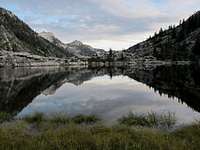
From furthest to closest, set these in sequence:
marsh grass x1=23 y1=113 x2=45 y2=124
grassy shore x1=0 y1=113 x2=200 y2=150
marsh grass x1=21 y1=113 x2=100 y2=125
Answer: marsh grass x1=23 y1=113 x2=45 y2=124 < marsh grass x1=21 y1=113 x2=100 y2=125 < grassy shore x1=0 y1=113 x2=200 y2=150

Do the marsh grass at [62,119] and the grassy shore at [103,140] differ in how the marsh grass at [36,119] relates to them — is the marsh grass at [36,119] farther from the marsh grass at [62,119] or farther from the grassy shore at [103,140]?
the grassy shore at [103,140]

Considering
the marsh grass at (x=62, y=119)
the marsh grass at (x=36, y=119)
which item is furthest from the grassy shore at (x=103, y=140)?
the marsh grass at (x=36, y=119)

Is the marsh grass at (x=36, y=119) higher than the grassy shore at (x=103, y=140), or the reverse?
the grassy shore at (x=103, y=140)

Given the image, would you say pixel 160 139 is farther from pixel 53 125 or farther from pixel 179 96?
pixel 179 96

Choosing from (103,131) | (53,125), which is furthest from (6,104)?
(103,131)

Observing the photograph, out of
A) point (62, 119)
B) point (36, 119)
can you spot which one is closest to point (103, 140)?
point (62, 119)

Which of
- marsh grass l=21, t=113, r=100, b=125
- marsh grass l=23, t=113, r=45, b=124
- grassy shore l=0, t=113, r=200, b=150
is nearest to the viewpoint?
grassy shore l=0, t=113, r=200, b=150

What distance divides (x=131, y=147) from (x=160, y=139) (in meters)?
2.40

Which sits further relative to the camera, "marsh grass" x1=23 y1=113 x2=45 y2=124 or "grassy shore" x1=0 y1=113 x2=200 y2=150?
"marsh grass" x1=23 y1=113 x2=45 y2=124

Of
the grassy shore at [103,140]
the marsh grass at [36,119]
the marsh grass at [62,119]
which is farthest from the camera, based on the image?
the marsh grass at [36,119]

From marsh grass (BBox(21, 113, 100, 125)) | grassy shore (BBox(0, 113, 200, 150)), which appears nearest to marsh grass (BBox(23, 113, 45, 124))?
marsh grass (BBox(21, 113, 100, 125))

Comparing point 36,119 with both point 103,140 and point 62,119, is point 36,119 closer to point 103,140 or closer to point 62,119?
point 62,119

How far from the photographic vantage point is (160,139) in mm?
15383

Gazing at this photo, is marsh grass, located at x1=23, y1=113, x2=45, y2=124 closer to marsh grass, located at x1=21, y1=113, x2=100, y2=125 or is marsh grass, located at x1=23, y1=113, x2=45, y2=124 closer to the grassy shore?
marsh grass, located at x1=21, y1=113, x2=100, y2=125
